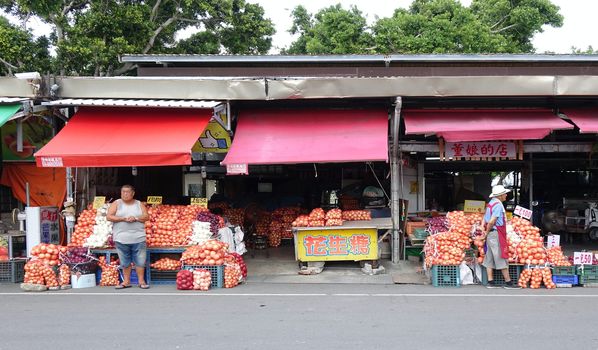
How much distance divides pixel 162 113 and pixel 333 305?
5125mm

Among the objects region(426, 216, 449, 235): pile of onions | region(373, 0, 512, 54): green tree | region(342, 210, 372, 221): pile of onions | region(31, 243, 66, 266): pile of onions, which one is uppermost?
region(373, 0, 512, 54): green tree

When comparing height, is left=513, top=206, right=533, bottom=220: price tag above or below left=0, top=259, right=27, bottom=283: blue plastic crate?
above

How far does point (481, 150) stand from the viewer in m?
9.80

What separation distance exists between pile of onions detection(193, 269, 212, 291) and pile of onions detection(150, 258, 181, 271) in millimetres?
658

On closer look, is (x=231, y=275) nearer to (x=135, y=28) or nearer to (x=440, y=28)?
(x=135, y=28)

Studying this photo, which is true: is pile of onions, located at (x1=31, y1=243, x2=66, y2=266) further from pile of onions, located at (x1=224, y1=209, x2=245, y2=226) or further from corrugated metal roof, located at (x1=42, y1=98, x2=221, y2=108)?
pile of onions, located at (x1=224, y1=209, x2=245, y2=226)

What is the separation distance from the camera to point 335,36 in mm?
21828

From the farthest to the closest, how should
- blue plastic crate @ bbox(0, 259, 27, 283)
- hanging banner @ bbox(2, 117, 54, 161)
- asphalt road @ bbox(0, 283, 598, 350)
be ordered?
hanging banner @ bbox(2, 117, 54, 161)
blue plastic crate @ bbox(0, 259, 27, 283)
asphalt road @ bbox(0, 283, 598, 350)

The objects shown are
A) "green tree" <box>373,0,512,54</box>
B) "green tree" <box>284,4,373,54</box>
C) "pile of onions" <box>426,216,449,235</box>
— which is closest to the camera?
"pile of onions" <box>426,216,449,235</box>

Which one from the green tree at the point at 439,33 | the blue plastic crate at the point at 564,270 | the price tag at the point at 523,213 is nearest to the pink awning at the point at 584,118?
the price tag at the point at 523,213

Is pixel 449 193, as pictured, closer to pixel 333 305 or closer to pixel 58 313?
pixel 333 305

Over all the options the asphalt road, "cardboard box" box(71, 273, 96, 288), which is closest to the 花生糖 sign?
the asphalt road

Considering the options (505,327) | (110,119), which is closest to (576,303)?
(505,327)

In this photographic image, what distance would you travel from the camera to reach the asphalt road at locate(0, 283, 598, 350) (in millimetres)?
5066
